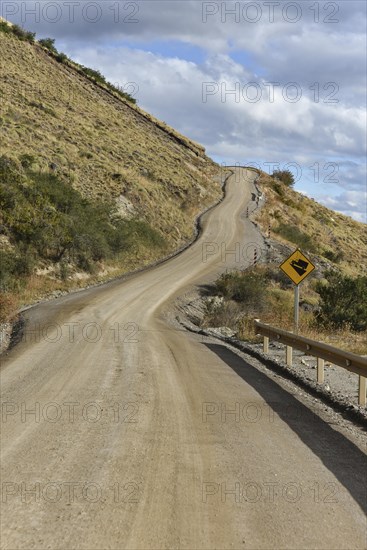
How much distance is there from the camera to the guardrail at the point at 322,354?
9.47 m

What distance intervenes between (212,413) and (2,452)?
3.17m

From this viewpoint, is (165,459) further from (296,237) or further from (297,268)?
(296,237)

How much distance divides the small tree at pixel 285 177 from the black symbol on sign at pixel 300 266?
267 feet

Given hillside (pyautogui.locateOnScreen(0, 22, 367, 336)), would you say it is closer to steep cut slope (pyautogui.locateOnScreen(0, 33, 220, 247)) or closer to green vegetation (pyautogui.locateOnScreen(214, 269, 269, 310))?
steep cut slope (pyautogui.locateOnScreen(0, 33, 220, 247))

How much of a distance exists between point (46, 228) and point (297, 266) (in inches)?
656

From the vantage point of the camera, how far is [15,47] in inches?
2938

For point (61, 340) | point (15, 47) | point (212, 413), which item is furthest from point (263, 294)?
point (15, 47)

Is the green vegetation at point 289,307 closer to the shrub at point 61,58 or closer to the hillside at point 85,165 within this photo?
the hillside at point 85,165

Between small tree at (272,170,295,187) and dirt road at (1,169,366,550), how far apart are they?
86.0 meters

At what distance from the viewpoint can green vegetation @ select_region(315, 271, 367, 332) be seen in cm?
2192

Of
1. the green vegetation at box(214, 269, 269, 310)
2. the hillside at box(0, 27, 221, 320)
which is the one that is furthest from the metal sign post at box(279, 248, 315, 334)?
the hillside at box(0, 27, 221, 320)

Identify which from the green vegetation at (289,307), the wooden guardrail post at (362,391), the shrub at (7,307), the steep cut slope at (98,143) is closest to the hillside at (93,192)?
the shrub at (7,307)

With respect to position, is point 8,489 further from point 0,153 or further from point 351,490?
point 0,153

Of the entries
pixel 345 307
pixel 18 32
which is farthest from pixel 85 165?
pixel 18 32
